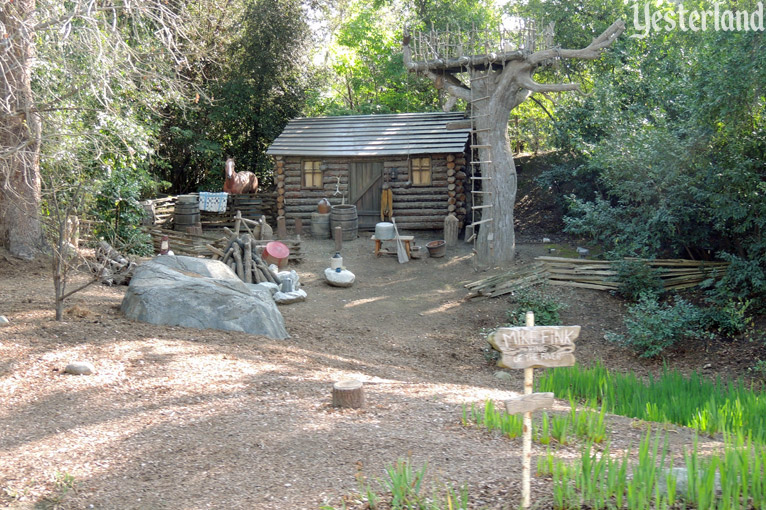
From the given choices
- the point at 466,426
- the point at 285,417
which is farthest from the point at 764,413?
the point at 285,417

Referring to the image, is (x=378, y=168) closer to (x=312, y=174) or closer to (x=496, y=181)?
(x=312, y=174)

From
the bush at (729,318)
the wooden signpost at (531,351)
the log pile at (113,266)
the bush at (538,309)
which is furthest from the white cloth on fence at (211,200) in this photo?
the wooden signpost at (531,351)

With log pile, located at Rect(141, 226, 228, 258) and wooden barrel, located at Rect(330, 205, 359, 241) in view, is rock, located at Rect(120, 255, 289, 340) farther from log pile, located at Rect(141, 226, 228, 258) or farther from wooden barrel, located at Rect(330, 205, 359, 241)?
wooden barrel, located at Rect(330, 205, 359, 241)

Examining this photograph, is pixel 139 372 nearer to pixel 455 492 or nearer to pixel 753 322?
pixel 455 492

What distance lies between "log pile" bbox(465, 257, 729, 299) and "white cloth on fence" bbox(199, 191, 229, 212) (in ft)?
30.6

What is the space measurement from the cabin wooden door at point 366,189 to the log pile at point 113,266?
28.6ft

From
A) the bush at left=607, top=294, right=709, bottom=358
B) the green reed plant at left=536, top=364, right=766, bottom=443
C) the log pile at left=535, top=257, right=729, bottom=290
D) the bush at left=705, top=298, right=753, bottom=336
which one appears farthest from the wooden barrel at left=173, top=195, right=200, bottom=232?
the bush at left=705, top=298, right=753, bottom=336

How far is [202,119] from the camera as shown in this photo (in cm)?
2459

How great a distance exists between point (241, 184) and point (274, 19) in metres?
6.13

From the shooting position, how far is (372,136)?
20969 mm

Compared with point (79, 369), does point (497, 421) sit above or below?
below

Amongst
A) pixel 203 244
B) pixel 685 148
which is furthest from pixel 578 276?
pixel 203 244

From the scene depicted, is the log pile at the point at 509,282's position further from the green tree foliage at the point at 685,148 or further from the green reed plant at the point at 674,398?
the green reed plant at the point at 674,398

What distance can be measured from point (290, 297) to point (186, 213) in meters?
8.42
